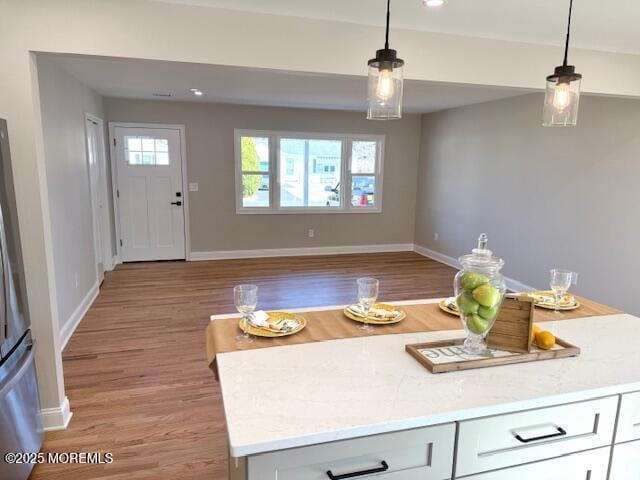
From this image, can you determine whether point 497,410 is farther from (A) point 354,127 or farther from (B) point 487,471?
(A) point 354,127

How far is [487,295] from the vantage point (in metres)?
1.29

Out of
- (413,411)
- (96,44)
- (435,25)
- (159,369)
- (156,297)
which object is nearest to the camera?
(413,411)

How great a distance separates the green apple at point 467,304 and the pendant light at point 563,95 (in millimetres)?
1008

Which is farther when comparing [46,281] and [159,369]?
[159,369]

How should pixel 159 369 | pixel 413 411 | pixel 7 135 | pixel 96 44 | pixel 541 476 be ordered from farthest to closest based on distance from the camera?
1. pixel 159 369
2. pixel 96 44
3. pixel 7 135
4. pixel 541 476
5. pixel 413 411

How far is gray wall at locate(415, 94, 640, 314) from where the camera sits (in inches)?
150

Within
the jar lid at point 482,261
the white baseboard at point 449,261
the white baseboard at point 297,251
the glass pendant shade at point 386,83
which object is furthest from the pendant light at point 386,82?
the white baseboard at point 297,251

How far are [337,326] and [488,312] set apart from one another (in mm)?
605

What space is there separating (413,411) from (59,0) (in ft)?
7.88

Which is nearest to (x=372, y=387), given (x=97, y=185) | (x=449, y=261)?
(x=97, y=185)

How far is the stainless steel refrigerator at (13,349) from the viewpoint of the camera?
1.74m

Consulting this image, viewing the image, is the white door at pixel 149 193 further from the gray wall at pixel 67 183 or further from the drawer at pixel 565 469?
the drawer at pixel 565 469

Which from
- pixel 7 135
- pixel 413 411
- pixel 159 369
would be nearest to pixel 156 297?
pixel 159 369

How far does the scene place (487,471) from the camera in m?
1.19
